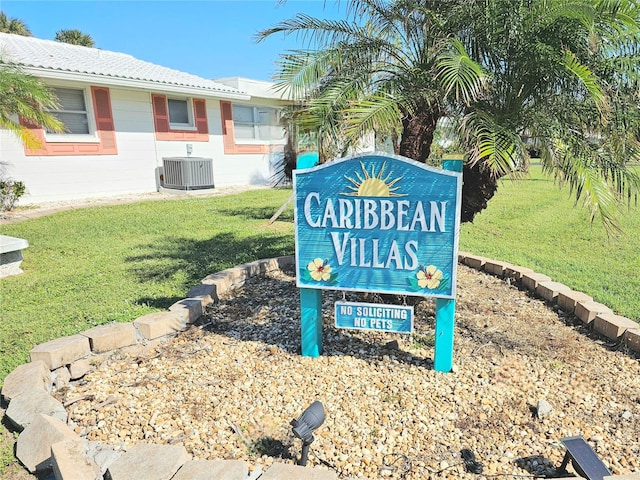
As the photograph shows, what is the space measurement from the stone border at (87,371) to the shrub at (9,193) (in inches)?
302

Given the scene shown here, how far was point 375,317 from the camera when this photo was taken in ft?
10.6

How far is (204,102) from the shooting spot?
49.7 feet

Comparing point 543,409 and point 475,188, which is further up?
point 475,188

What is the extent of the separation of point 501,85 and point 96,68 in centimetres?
1189

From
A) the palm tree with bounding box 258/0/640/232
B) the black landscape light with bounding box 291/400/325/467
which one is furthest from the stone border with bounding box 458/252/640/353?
the black landscape light with bounding box 291/400/325/467

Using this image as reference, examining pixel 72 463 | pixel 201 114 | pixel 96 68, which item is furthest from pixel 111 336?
pixel 201 114

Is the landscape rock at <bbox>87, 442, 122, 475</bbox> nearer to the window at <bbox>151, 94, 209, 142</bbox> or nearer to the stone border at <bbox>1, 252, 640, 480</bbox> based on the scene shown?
the stone border at <bbox>1, 252, 640, 480</bbox>

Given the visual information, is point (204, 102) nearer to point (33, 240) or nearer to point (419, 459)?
point (33, 240)

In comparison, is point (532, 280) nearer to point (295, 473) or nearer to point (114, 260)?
point (295, 473)

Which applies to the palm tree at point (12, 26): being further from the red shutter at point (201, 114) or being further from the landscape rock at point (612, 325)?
the landscape rock at point (612, 325)

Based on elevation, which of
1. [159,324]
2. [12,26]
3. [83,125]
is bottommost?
[159,324]

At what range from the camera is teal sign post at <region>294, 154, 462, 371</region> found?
3.01 metres

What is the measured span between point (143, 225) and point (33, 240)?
68.9 inches

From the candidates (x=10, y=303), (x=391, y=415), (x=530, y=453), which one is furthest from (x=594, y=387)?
(x=10, y=303)
